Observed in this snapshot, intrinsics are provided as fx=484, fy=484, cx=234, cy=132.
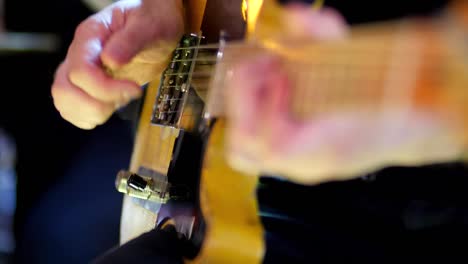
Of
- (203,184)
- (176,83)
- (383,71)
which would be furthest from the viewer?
(176,83)

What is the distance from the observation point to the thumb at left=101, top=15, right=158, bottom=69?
62 centimetres

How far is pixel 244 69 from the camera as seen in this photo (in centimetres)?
38

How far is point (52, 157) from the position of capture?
1384 millimetres

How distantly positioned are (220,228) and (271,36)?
0.80 ft

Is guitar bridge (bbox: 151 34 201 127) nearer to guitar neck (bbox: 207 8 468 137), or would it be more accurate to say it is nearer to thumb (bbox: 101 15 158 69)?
thumb (bbox: 101 15 158 69)

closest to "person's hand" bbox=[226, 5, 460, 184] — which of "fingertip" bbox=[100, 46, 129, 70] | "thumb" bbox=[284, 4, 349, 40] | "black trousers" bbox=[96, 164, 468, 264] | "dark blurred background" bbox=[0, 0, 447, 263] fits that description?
"thumb" bbox=[284, 4, 349, 40]

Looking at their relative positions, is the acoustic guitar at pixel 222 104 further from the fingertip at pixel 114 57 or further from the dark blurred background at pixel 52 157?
the dark blurred background at pixel 52 157

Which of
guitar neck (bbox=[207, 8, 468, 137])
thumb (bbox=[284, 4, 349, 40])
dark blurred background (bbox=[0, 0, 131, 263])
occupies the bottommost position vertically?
dark blurred background (bbox=[0, 0, 131, 263])

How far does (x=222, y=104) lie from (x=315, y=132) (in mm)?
151

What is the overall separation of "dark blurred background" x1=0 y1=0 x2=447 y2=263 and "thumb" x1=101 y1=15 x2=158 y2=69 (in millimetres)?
473

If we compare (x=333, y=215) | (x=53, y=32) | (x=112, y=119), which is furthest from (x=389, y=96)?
Result: (x=53, y=32)

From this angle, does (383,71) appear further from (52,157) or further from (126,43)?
(52,157)

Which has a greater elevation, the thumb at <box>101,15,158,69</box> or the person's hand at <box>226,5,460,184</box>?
the thumb at <box>101,15,158,69</box>

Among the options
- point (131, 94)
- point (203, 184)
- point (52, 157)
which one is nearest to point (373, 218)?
point (203, 184)
